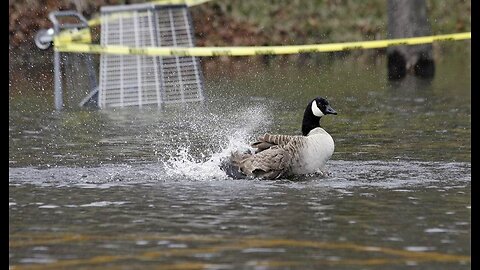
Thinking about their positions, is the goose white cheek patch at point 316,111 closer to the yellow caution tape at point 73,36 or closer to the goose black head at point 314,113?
the goose black head at point 314,113

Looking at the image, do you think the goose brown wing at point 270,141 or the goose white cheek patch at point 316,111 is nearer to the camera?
the goose brown wing at point 270,141

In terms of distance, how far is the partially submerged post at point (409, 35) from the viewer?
2362 centimetres

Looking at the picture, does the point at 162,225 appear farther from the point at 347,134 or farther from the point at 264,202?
the point at 347,134

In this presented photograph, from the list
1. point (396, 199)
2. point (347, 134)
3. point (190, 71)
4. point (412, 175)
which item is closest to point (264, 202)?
point (396, 199)

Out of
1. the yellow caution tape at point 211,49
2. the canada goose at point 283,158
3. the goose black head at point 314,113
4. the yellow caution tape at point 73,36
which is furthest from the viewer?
the yellow caution tape at point 73,36

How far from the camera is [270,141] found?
12.6 m

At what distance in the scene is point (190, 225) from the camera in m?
9.60

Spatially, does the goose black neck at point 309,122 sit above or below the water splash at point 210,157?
above

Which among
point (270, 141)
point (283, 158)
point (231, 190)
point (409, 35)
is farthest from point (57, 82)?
point (231, 190)

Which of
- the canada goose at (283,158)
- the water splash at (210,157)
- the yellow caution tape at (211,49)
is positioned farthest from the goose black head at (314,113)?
the yellow caution tape at (211,49)

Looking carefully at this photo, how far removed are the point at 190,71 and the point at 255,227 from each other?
10935 millimetres

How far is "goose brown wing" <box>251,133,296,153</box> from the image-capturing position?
12.5 meters

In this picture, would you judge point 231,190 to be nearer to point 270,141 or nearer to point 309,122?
point 270,141

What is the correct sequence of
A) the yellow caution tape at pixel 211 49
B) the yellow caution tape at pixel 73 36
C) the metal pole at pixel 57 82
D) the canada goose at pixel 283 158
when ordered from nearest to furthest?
1. the canada goose at pixel 283 158
2. the yellow caution tape at pixel 211 49
3. the metal pole at pixel 57 82
4. the yellow caution tape at pixel 73 36
